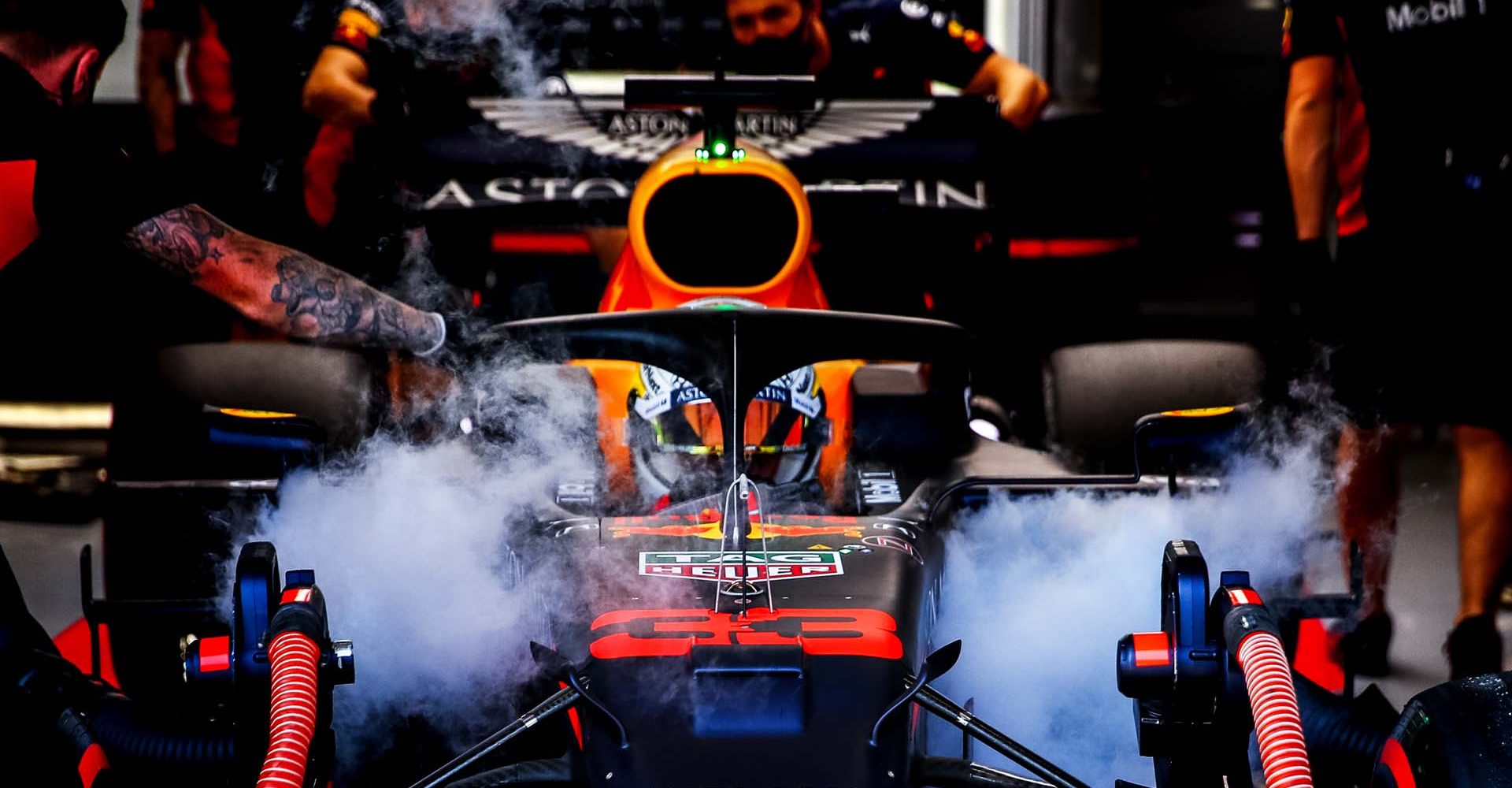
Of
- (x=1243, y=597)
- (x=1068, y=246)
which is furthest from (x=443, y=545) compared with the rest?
(x=1068, y=246)

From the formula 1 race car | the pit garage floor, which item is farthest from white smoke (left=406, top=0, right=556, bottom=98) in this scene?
the pit garage floor

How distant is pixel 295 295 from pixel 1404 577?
2900mm

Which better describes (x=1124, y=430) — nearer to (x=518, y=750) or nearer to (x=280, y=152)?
(x=518, y=750)

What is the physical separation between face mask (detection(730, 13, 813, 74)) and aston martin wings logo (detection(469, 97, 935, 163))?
0.61 meters

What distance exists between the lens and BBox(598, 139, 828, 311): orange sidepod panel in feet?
8.23

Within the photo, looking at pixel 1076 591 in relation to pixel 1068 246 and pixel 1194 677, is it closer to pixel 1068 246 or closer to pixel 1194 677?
pixel 1194 677

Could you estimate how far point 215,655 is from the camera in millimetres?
1704

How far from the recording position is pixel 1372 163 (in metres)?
3.18

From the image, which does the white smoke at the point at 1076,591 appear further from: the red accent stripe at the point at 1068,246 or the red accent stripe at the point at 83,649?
the red accent stripe at the point at 83,649

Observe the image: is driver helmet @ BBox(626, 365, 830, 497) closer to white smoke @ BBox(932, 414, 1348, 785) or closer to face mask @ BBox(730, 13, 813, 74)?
white smoke @ BBox(932, 414, 1348, 785)

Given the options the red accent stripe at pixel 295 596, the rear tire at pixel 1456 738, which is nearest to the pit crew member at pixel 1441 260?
the rear tire at pixel 1456 738

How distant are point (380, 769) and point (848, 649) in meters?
1.03

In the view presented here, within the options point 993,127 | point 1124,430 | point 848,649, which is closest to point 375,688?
point 848,649

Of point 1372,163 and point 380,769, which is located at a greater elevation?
point 1372,163
